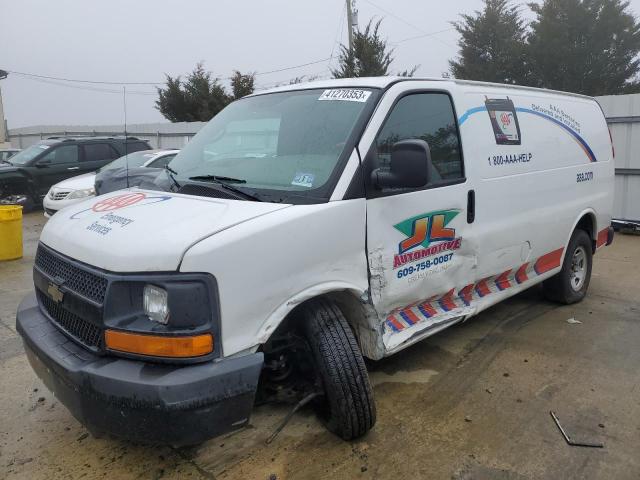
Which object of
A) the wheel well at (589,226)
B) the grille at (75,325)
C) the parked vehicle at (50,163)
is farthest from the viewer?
the parked vehicle at (50,163)

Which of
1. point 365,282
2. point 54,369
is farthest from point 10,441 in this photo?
point 365,282

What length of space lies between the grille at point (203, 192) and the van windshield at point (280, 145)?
0.37 ft

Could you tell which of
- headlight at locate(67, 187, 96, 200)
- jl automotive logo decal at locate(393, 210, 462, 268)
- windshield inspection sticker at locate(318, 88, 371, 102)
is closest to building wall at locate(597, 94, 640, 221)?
jl automotive logo decal at locate(393, 210, 462, 268)

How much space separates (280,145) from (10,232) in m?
6.22

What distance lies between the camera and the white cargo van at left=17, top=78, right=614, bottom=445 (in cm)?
241

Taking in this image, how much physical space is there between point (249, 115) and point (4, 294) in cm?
421

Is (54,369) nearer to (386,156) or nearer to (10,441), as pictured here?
(10,441)

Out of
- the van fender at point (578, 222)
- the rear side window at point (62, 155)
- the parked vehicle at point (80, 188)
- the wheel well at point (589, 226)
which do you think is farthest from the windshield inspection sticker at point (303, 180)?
the rear side window at point (62, 155)

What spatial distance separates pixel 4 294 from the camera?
20.6 feet

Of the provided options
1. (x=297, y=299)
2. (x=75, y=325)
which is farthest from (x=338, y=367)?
(x=75, y=325)

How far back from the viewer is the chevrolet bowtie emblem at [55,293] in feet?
9.23

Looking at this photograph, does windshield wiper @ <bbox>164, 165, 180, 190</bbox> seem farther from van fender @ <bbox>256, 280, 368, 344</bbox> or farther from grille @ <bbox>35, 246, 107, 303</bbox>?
van fender @ <bbox>256, 280, 368, 344</bbox>

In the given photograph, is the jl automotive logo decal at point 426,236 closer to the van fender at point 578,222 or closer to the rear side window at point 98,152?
the van fender at point 578,222

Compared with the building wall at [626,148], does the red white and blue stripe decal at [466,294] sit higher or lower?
lower
